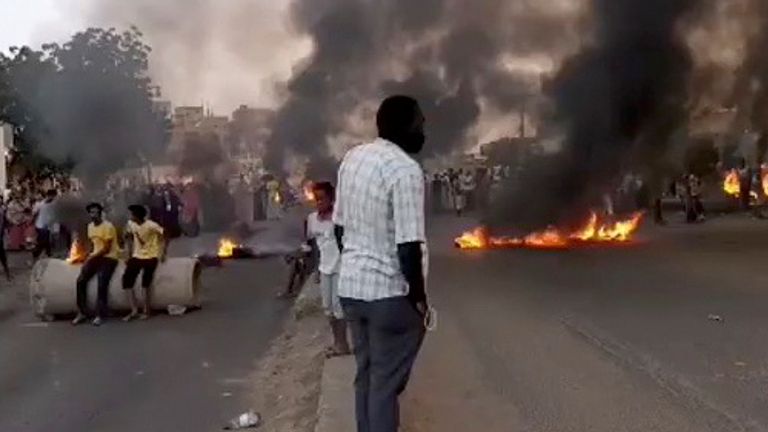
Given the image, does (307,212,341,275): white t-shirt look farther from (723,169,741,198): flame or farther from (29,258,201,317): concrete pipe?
(723,169,741,198): flame

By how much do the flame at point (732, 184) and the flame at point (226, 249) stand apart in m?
15.0

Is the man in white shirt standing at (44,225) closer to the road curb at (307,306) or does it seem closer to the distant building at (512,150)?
the road curb at (307,306)

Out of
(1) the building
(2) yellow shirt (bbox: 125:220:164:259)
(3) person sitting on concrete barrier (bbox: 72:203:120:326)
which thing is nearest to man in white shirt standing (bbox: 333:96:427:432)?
(3) person sitting on concrete barrier (bbox: 72:203:120:326)

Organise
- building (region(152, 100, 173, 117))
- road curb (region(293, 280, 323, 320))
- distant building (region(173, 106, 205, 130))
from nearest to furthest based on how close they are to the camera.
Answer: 1. road curb (region(293, 280, 323, 320))
2. building (region(152, 100, 173, 117))
3. distant building (region(173, 106, 205, 130))

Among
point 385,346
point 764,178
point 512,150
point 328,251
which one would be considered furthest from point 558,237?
point 385,346

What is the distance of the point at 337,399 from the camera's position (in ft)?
21.3

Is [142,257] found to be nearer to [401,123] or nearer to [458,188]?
[401,123]

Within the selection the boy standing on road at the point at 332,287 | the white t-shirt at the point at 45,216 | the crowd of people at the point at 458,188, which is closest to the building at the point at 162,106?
the white t-shirt at the point at 45,216

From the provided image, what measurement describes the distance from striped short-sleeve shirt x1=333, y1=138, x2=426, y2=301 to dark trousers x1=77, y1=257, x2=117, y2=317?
26.8ft

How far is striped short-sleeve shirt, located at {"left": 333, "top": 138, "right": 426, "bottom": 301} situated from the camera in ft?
14.0

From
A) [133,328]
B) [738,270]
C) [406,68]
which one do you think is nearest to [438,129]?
[406,68]

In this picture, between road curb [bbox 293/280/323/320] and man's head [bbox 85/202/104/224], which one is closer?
road curb [bbox 293/280/323/320]

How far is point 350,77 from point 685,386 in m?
16.7

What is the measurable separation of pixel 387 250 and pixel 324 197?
537 cm
